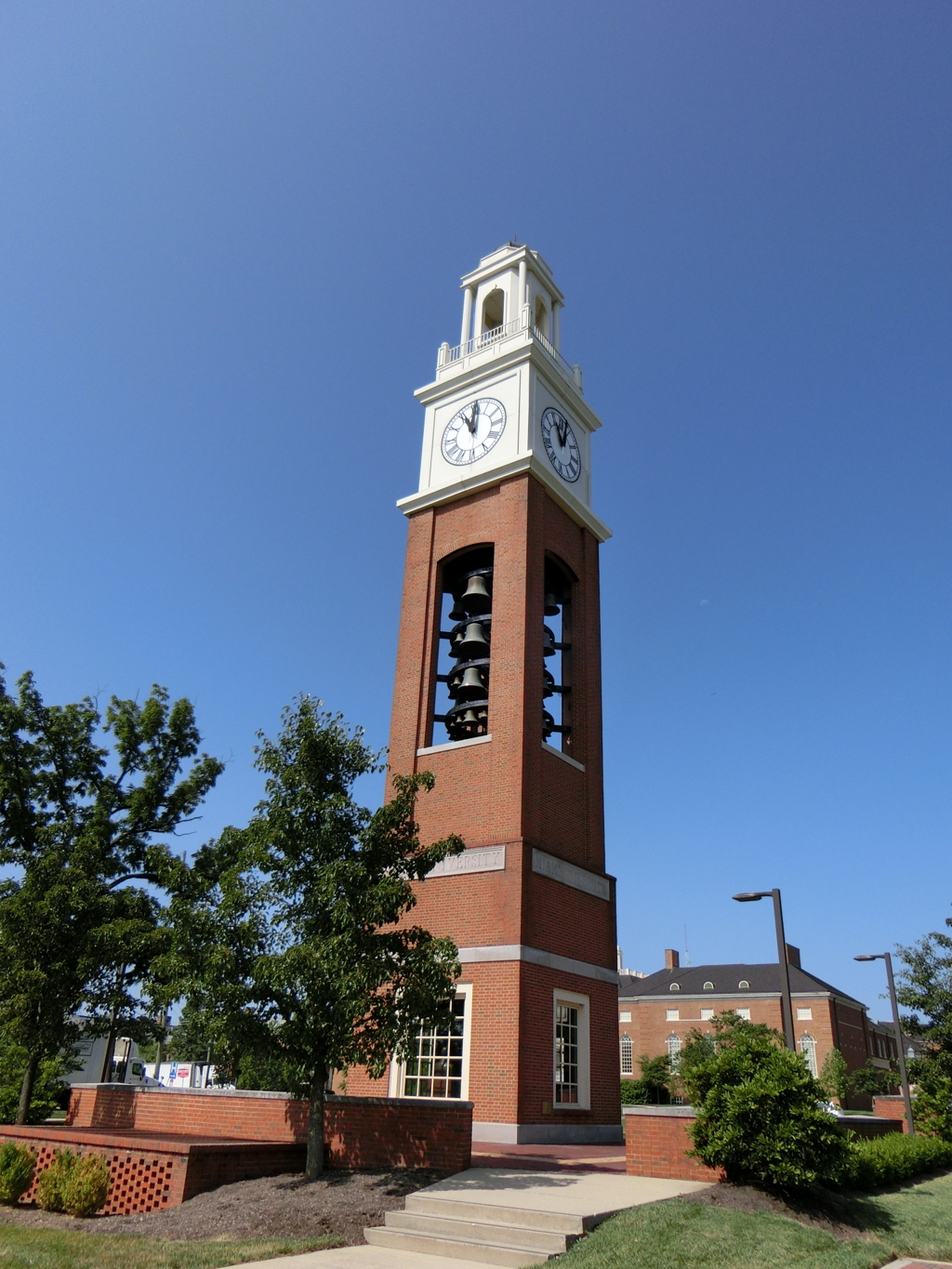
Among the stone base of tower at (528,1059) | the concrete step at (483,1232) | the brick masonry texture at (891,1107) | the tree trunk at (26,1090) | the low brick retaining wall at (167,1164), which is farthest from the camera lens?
the brick masonry texture at (891,1107)

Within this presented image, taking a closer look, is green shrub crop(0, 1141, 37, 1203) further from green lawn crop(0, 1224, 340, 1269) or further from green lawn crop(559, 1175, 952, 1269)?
green lawn crop(559, 1175, 952, 1269)

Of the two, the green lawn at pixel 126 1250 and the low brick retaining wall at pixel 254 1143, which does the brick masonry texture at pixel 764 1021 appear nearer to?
the low brick retaining wall at pixel 254 1143

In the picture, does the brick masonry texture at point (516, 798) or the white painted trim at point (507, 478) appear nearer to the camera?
the brick masonry texture at point (516, 798)

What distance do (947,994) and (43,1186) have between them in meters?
24.3

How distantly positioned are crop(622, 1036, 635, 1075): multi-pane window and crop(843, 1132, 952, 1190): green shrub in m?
62.6

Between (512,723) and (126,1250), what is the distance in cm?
1224

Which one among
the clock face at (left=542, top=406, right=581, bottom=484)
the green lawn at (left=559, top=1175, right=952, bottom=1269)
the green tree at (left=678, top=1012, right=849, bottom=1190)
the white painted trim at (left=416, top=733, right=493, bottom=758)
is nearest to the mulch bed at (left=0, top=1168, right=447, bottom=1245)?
the green lawn at (left=559, top=1175, right=952, bottom=1269)

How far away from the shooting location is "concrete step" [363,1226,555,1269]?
9.17 meters

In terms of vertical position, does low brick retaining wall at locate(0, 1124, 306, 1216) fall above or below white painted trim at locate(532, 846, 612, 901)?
below

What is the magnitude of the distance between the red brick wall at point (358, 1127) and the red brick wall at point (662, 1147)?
7.81ft

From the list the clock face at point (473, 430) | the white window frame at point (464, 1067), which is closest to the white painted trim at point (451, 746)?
the white window frame at point (464, 1067)

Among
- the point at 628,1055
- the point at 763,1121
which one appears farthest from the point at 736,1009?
the point at 763,1121

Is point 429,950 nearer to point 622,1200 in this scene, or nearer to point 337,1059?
point 337,1059

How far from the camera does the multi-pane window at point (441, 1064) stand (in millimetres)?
17406
